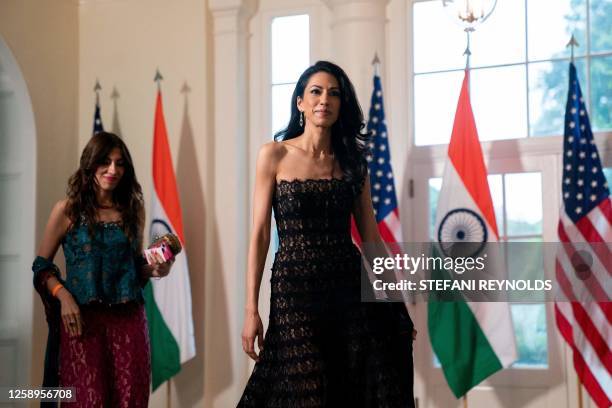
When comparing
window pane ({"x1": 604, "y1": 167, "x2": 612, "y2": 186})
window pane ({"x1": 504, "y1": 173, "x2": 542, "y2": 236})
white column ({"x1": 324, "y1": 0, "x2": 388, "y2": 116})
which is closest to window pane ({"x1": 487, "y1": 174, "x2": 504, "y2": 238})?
window pane ({"x1": 504, "y1": 173, "x2": 542, "y2": 236})

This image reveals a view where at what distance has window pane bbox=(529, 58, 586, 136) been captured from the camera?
4.75 m

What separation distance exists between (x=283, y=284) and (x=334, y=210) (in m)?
0.29

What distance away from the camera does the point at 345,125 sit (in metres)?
2.68

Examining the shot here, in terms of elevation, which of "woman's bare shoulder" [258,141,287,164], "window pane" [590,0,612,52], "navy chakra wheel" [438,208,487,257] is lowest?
"navy chakra wheel" [438,208,487,257]

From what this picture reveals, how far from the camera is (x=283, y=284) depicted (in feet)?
8.25

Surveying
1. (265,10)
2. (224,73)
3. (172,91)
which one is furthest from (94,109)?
(265,10)

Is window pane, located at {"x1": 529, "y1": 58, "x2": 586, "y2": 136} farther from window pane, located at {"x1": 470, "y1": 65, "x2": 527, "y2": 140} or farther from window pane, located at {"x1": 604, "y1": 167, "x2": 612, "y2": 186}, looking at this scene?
window pane, located at {"x1": 604, "y1": 167, "x2": 612, "y2": 186}

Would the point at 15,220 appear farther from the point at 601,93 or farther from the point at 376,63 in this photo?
the point at 601,93

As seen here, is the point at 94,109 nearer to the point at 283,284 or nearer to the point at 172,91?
the point at 172,91

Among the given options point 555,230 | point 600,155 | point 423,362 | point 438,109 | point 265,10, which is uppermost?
point 265,10

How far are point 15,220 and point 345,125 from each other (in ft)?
10.1

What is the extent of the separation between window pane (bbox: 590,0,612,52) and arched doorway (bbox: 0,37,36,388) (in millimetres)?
3518

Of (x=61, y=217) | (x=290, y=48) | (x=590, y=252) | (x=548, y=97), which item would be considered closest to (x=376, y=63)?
(x=290, y=48)

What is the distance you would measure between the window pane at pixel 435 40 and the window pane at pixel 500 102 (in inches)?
7.8
